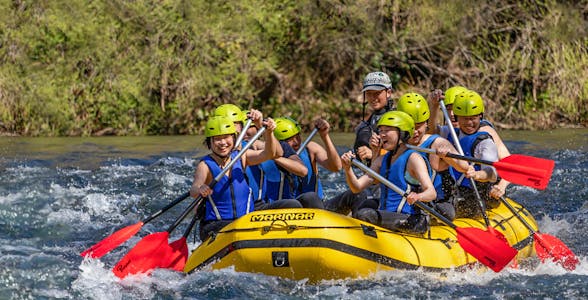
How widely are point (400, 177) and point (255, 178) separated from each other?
144 cm

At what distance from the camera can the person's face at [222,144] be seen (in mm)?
7364

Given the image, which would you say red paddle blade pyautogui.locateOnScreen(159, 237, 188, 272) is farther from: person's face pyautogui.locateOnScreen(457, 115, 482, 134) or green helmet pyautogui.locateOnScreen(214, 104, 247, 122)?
person's face pyautogui.locateOnScreen(457, 115, 482, 134)

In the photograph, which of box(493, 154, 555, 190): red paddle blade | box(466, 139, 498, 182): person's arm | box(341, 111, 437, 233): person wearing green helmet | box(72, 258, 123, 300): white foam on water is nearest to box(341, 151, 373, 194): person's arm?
box(341, 111, 437, 233): person wearing green helmet

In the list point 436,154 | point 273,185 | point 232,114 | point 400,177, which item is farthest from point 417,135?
point 232,114

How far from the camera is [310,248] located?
6.60 meters

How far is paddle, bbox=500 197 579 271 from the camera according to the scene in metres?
7.82

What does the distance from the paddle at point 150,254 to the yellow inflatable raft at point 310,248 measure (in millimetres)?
514

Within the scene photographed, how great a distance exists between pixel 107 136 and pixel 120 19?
7.58ft

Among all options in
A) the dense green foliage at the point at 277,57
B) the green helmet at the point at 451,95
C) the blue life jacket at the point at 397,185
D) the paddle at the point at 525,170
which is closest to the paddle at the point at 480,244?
the blue life jacket at the point at 397,185

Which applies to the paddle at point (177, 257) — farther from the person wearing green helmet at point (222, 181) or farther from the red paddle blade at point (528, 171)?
the red paddle blade at point (528, 171)

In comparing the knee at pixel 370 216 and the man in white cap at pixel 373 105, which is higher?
the man in white cap at pixel 373 105

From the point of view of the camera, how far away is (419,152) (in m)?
7.55

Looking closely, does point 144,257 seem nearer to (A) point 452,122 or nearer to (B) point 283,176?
(B) point 283,176

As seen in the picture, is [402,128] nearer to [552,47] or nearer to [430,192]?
[430,192]
